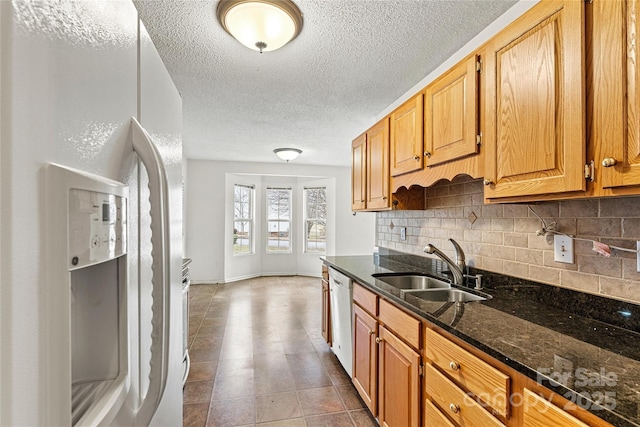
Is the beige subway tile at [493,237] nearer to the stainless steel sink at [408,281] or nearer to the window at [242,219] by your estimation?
the stainless steel sink at [408,281]

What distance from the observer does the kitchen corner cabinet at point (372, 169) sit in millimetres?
2658

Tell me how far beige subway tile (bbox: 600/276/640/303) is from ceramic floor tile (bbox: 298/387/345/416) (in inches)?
69.6

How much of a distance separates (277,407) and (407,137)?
2154mm

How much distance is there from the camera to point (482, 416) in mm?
1126

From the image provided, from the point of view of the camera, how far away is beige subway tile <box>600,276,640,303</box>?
4.04ft

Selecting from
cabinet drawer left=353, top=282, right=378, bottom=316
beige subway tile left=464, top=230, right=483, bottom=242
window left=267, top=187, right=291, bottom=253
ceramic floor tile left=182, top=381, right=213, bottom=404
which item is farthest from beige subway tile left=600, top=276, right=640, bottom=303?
window left=267, top=187, right=291, bottom=253

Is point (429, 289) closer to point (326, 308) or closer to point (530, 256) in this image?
point (530, 256)

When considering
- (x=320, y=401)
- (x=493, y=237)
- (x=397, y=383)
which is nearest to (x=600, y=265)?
(x=493, y=237)

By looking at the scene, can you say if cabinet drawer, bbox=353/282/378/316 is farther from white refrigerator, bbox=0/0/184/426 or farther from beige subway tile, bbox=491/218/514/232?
white refrigerator, bbox=0/0/184/426

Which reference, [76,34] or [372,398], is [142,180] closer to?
[76,34]

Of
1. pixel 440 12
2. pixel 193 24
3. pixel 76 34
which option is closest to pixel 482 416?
pixel 76 34

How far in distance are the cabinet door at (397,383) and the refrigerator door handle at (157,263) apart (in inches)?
49.7

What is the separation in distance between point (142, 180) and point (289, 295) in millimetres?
4996

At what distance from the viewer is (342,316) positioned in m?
2.68
